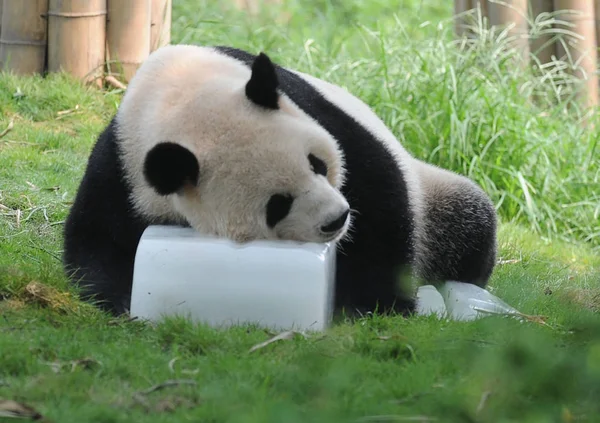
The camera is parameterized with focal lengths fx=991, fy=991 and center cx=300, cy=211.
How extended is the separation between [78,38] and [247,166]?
3.66 metres

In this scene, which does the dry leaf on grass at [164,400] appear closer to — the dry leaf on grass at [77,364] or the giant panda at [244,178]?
the dry leaf on grass at [77,364]

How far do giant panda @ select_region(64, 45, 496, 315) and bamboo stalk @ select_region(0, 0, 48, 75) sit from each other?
2967mm

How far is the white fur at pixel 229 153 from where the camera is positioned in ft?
10.2

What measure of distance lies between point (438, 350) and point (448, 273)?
1.61m

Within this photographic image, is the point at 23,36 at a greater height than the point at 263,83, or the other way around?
the point at 263,83

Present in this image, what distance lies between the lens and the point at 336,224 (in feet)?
10.3

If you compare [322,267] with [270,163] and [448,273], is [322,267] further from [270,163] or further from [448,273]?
[448,273]

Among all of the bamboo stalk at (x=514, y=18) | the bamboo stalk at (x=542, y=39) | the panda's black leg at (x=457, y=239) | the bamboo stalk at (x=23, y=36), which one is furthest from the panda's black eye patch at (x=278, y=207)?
the bamboo stalk at (x=542, y=39)

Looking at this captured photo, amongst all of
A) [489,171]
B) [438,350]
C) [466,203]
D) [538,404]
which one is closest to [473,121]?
[489,171]

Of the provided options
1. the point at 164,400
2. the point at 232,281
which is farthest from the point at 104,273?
the point at 164,400

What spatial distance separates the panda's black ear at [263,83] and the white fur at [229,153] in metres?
0.03

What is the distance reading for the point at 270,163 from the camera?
10.2ft

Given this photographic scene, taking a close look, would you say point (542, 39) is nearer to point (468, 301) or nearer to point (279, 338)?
point (468, 301)

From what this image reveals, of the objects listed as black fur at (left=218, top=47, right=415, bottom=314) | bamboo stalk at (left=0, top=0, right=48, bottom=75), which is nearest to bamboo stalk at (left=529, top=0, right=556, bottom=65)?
bamboo stalk at (left=0, top=0, right=48, bottom=75)
